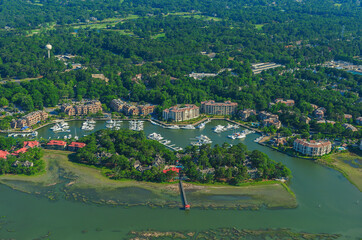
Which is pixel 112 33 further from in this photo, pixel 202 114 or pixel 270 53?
pixel 202 114

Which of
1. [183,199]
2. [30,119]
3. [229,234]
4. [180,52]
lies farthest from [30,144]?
[180,52]

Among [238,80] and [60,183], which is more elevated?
[238,80]

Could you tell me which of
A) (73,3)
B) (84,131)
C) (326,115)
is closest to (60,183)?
(84,131)

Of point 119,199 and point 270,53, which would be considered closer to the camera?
point 119,199

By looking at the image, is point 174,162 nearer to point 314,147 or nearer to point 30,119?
point 314,147

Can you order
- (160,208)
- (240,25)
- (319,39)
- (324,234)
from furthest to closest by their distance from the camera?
(240,25), (319,39), (160,208), (324,234)

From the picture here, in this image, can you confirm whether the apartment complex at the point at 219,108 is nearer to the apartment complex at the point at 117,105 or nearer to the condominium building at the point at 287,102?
the condominium building at the point at 287,102

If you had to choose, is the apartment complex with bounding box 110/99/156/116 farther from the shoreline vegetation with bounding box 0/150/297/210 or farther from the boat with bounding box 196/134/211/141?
the shoreline vegetation with bounding box 0/150/297/210
